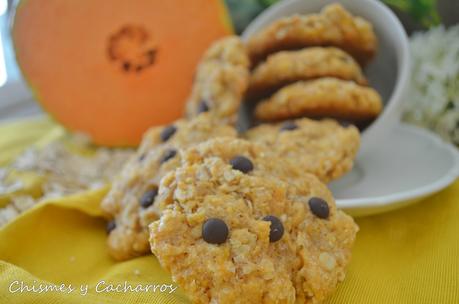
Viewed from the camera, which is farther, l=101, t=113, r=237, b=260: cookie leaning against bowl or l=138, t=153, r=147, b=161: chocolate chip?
l=138, t=153, r=147, b=161: chocolate chip

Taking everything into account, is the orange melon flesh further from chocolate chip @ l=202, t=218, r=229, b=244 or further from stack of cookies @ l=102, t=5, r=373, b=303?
chocolate chip @ l=202, t=218, r=229, b=244

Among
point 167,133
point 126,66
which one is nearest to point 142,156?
point 167,133

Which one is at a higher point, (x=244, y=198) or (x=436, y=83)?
(x=244, y=198)

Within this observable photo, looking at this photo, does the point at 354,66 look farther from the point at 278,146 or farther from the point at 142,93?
the point at 142,93

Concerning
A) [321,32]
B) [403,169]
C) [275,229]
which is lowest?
[403,169]

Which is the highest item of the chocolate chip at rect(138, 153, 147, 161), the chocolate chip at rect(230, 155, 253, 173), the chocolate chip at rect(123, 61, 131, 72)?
the chocolate chip at rect(230, 155, 253, 173)

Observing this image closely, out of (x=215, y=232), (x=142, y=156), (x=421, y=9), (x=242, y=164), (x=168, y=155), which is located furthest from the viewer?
(x=421, y=9)

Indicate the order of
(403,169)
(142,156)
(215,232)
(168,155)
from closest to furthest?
(215,232) < (168,155) < (142,156) < (403,169)

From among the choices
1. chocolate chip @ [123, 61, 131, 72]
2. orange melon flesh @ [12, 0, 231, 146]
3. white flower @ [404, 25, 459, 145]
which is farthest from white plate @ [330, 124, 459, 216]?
chocolate chip @ [123, 61, 131, 72]

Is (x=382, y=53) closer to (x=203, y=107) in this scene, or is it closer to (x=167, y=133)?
(x=203, y=107)
